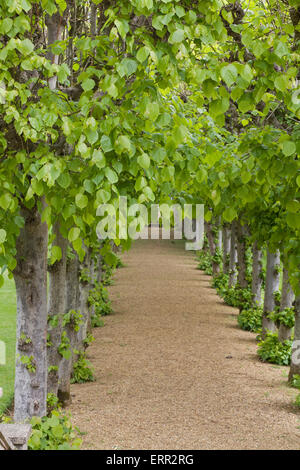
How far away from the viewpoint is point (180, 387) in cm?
1023

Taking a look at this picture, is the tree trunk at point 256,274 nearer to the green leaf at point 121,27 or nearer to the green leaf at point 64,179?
the green leaf at point 64,179

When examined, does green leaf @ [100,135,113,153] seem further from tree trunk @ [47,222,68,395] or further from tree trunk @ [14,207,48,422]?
tree trunk @ [47,222,68,395]

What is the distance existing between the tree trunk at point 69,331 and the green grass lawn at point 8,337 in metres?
0.84

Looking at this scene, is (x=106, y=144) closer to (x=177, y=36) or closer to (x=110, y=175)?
(x=110, y=175)

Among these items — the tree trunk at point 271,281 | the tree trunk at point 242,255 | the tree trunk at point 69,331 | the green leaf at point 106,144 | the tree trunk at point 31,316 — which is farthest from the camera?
the tree trunk at point 242,255

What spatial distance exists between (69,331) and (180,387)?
2.07m

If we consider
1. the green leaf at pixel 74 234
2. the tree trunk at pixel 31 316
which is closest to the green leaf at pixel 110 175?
the green leaf at pixel 74 234

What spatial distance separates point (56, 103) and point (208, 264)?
80.3 feet

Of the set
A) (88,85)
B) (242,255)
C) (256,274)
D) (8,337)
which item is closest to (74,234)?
(88,85)

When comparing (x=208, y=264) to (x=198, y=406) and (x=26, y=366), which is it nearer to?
(x=198, y=406)

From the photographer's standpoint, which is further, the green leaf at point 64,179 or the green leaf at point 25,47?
the green leaf at point 64,179

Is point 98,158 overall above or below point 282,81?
below

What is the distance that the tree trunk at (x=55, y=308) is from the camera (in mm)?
7727

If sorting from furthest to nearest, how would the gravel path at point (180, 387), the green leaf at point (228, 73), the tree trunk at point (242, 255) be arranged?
1. the tree trunk at point (242, 255)
2. the gravel path at point (180, 387)
3. the green leaf at point (228, 73)
